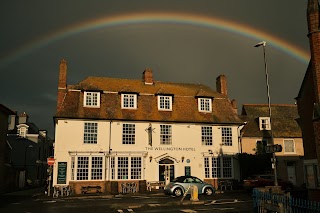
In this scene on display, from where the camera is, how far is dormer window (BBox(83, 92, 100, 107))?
→ 30.8m

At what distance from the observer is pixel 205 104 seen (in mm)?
34312

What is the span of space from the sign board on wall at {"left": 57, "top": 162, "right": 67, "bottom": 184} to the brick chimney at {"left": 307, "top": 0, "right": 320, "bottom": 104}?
21.8 meters

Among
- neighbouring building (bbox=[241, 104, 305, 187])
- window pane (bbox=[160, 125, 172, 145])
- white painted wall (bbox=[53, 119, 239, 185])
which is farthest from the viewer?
neighbouring building (bbox=[241, 104, 305, 187])

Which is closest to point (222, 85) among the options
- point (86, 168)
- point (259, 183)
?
point (259, 183)

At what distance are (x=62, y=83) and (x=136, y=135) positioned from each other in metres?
9.55

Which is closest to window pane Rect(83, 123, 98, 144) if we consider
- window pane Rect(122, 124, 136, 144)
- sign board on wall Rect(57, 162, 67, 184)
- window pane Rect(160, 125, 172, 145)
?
window pane Rect(122, 124, 136, 144)

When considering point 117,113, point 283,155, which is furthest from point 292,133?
point 117,113

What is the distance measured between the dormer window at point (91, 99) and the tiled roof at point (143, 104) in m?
0.45

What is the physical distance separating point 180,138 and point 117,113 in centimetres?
710

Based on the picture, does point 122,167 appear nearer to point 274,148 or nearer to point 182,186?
point 182,186

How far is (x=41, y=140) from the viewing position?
49562 mm

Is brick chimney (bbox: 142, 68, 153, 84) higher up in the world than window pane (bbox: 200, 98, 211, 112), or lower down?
higher up

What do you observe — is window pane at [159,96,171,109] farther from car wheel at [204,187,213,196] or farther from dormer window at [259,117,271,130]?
dormer window at [259,117,271,130]

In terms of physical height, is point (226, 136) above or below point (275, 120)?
below
